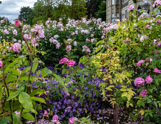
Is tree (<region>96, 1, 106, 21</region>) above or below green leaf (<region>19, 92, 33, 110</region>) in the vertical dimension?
above

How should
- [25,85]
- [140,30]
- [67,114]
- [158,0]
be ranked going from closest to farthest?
[25,85]
[158,0]
[140,30]
[67,114]

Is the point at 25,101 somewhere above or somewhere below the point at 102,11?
below

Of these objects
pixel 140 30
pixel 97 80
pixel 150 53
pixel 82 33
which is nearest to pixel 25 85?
pixel 150 53

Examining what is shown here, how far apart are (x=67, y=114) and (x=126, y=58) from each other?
1.21m

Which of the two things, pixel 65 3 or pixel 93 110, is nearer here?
pixel 93 110

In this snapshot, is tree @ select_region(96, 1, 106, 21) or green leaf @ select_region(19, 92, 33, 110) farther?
tree @ select_region(96, 1, 106, 21)

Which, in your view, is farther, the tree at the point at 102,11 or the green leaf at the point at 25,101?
the tree at the point at 102,11

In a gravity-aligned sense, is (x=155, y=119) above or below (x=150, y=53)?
below

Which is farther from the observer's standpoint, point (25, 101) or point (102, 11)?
point (102, 11)

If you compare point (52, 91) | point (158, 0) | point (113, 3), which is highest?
point (113, 3)

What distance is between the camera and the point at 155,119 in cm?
249

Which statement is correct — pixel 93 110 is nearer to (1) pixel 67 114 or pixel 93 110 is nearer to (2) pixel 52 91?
(1) pixel 67 114

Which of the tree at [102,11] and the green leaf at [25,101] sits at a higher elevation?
the tree at [102,11]

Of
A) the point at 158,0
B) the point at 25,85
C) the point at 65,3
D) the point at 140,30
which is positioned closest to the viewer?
the point at 25,85
